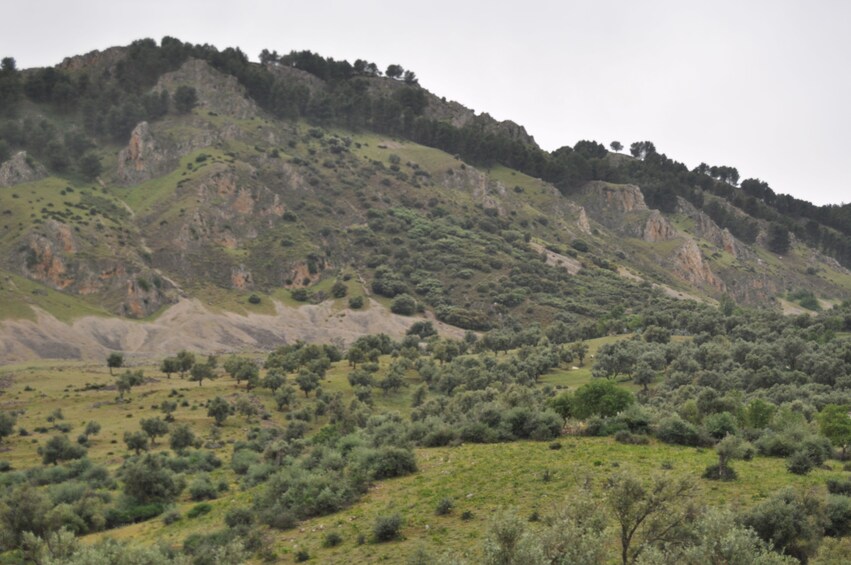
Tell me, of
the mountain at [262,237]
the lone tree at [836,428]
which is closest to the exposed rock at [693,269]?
the mountain at [262,237]

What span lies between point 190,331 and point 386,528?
316 feet

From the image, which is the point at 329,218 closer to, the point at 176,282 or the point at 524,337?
the point at 176,282

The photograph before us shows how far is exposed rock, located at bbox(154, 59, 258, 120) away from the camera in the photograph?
186875 millimetres

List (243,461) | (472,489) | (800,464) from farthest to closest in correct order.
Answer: (243,461) < (472,489) < (800,464)

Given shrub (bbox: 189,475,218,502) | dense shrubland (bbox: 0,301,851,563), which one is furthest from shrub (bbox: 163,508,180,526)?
shrub (bbox: 189,475,218,502)

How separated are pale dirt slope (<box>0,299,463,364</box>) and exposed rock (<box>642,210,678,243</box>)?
86784 millimetres

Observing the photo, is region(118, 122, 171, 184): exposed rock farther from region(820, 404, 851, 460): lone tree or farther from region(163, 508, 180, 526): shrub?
region(820, 404, 851, 460): lone tree

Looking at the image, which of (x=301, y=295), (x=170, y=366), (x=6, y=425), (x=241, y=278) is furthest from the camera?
(x=241, y=278)

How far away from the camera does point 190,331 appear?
118000 mm

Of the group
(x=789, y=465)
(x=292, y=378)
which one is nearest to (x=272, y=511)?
(x=789, y=465)

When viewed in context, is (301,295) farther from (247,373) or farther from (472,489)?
(472,489)

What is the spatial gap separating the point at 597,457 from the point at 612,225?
16673 centimetres

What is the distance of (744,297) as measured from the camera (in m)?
174

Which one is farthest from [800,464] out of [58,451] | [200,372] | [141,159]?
[141,159]
